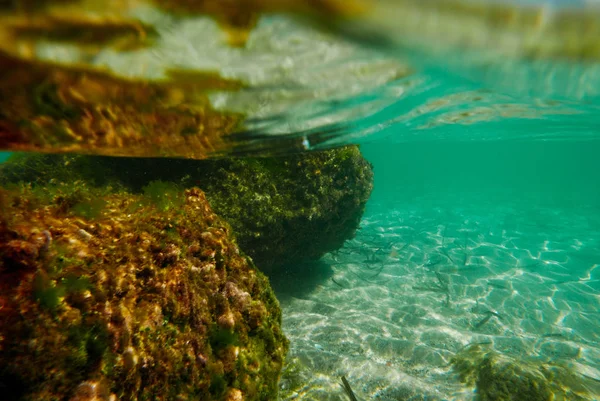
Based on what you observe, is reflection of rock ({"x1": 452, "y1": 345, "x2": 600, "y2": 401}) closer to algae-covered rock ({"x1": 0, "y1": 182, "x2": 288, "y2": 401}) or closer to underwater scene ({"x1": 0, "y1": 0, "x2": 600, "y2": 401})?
underwater scene ({"x1": 0, "y1": 0, "x2": 600, "y2": 401})

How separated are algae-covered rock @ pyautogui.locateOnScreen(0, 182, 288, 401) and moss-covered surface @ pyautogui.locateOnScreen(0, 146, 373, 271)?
9.83ft

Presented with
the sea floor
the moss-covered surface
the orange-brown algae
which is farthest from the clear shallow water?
the orange-brown algae

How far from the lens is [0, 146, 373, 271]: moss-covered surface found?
23.5 feet

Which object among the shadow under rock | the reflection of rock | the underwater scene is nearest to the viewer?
the underwater scene

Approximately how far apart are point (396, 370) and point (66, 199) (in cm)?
783

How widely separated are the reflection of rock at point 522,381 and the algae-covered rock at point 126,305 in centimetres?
582

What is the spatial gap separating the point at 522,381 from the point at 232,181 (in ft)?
29.3

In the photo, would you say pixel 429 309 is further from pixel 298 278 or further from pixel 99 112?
pixel 99 112

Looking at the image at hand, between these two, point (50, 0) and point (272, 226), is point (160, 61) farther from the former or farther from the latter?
point (272, 226)

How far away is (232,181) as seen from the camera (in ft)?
28.7

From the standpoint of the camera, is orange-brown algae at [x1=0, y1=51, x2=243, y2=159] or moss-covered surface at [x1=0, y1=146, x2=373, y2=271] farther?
moss-covered surface at [x1=0, y1=146, x2=373, y2=271]

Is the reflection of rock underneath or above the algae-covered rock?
underneath

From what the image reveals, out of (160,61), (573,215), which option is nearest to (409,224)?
(573,215)

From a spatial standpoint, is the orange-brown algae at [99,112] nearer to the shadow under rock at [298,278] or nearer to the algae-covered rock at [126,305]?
the algae-covered rock at [126,305]
